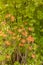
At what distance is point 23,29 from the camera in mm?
3570

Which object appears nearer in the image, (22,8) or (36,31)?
(22,8)

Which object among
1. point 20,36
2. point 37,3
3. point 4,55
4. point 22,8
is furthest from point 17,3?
point 4,55

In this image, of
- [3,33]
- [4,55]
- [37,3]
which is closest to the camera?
[37,3]

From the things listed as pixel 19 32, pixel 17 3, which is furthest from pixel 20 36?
pixel 17 3

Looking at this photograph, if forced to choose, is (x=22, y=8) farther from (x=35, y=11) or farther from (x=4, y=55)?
(x=4, y=55)

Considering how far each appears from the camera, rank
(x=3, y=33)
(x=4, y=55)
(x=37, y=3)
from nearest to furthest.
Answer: (x=37, y=3) → (x=3, y=33) → (x=4, y=55)

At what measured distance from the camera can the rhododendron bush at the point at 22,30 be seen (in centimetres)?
354

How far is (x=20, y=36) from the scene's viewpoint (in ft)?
12.0

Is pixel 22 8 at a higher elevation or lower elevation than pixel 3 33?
higher

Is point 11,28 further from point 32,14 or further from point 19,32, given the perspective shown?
point 32,14

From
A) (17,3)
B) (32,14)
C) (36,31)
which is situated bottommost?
(36,31)

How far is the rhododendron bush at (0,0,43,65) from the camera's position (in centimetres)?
354

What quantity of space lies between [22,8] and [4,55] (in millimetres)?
964

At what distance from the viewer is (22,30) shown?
11.8 feet
